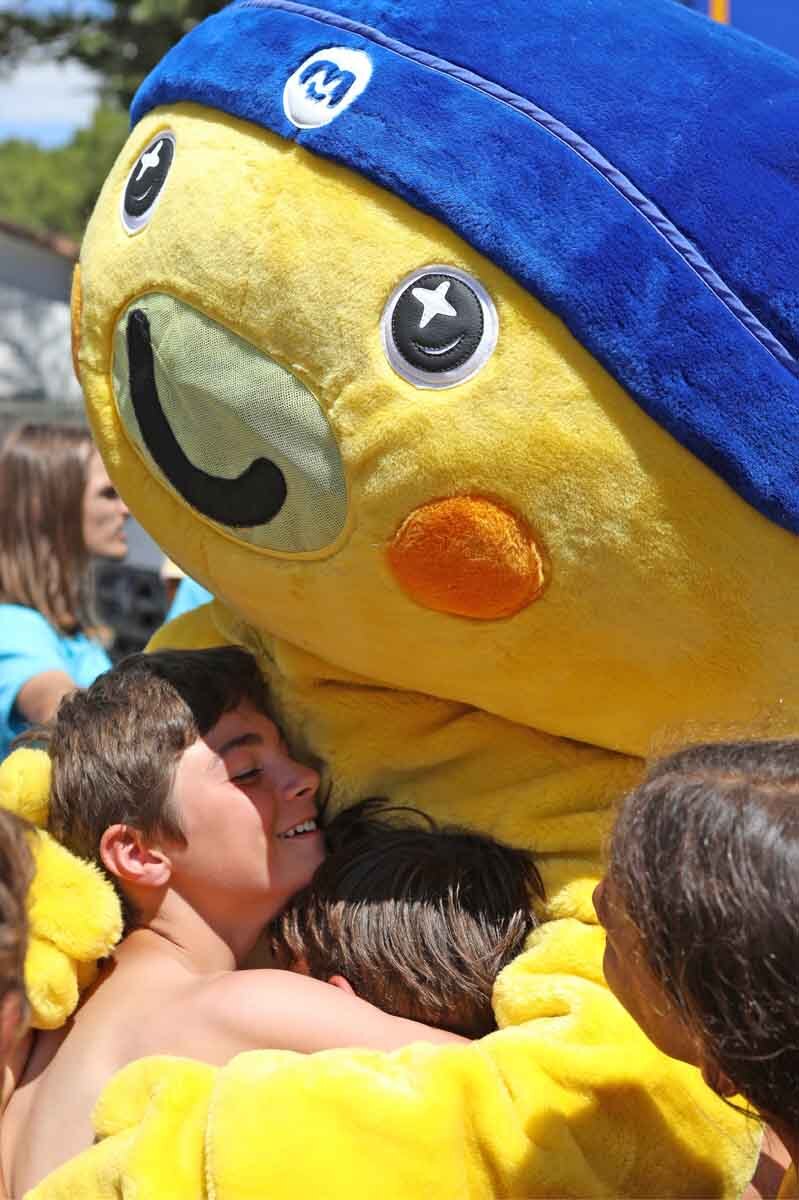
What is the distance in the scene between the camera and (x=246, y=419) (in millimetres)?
1457

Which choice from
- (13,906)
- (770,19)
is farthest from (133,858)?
(770,19)

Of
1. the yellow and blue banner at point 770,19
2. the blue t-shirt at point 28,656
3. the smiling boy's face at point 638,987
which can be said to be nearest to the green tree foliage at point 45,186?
the blue t-shirt at point 28,656

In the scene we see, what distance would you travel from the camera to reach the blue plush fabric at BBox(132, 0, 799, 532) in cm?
132

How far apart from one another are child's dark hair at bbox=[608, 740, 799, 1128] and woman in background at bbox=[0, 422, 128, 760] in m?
2.28

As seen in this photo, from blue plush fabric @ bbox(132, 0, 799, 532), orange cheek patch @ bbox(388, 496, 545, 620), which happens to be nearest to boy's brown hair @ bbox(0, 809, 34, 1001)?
orange cheek patch @ bbox(388, 496, 545, 620)

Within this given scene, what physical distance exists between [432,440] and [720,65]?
463 millimetres

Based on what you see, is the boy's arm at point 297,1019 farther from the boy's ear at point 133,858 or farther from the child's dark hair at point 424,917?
the boy's ear at point 133,858

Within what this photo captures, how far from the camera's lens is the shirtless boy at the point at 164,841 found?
1673mm

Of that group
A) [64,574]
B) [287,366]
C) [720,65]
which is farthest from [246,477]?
[64,574]

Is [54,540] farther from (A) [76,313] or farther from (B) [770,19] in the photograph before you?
(B) [770,19]

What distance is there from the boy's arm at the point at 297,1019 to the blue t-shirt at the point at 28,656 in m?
1.62

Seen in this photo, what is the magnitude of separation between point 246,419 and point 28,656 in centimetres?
192

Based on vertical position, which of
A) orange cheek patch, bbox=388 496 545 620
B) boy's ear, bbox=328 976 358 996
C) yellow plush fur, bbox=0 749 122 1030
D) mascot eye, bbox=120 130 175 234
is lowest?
yellow plush fur, bbox=0 749 122 1030

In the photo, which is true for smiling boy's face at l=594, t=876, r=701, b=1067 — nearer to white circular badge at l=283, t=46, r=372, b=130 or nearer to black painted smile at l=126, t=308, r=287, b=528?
black painted smile at l=126, t=308, r=287, b=528
